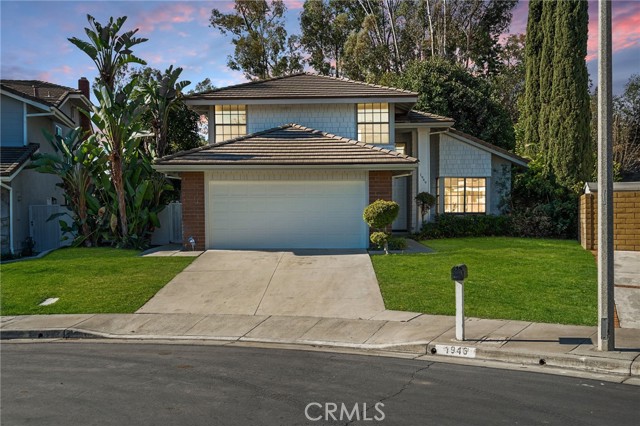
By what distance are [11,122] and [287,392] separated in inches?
820

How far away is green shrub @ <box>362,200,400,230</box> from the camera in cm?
1672

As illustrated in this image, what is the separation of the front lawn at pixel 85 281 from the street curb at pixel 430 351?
1.46 meters

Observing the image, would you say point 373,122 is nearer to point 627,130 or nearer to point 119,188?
point 119,188

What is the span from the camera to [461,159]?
24.3 meters

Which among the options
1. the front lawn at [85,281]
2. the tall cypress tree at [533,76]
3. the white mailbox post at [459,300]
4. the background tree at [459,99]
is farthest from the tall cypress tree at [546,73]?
the white mailbox post at [459,300]

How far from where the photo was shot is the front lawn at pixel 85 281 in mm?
12352

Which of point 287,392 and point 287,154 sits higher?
point 287,154

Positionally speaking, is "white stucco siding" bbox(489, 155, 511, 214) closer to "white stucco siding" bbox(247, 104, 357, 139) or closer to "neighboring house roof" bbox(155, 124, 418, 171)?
"white stucco siding" bbox(247, 104, 357, 139)

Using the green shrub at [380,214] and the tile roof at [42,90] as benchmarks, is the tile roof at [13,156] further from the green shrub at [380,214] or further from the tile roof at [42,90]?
the green shrub at [380,214]

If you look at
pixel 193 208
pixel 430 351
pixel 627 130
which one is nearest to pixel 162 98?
pixel 193 208

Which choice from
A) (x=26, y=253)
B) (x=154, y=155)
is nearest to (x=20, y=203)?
(x=26, y=253)

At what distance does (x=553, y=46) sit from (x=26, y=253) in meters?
22.8

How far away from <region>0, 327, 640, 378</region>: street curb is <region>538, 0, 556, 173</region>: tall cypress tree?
57.4ft

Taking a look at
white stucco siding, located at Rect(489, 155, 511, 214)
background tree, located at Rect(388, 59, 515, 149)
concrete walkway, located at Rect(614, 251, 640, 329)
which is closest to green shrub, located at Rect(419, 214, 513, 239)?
white stucco siding, located at Rect(489, 155, 511, 214)
